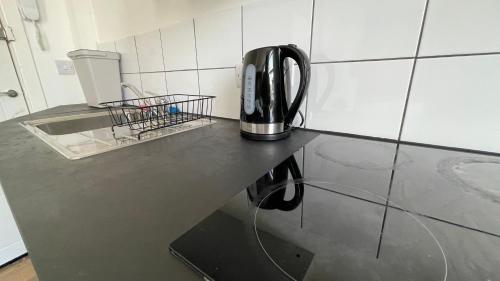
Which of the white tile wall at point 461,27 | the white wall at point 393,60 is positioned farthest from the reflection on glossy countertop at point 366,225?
the white tile wall at point 461,27

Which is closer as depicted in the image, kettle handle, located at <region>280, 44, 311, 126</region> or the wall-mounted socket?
kettle handle, located at <region>280, 44, 311, 126</region>

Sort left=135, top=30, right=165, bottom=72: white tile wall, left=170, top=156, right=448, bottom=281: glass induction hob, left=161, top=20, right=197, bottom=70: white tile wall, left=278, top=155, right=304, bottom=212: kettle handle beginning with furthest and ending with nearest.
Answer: left=135, top=30, right=165, bottom=72: white tile wall, left=161, top=20, right=197, bottom=70: white tile wall, left=278, top=155, right=304, bottom=212: kettle handle, left=170, top=156, right=448, bottom=281: glass induction hob

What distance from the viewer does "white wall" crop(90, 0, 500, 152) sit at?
453 mm

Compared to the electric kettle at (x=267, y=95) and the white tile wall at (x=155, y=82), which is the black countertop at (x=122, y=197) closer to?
the electric kettle at (x=267, y=95)

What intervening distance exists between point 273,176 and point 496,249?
0.29m

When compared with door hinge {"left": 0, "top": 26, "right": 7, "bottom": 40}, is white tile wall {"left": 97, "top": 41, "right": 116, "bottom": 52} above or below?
below

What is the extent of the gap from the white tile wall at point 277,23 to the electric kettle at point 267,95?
0.12 m

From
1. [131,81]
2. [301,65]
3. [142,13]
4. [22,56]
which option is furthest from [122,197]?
[22,56]

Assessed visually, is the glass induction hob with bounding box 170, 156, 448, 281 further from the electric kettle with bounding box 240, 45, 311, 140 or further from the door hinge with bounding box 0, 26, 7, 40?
the door hinge with bounding box 0, 26, 7, 40

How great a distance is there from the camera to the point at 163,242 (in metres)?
0.23

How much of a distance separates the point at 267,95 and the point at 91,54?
1127 mm

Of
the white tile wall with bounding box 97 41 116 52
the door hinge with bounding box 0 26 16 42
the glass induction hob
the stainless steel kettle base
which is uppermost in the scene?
the door hinge with bounding box 0 26 16 42

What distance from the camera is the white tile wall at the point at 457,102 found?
1.49ft

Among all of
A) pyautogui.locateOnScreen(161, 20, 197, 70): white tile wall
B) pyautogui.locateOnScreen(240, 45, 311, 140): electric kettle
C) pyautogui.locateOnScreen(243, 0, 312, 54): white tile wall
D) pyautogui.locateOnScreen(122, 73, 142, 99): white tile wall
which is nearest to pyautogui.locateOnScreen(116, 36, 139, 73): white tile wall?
pyautogui.locateOnScreen(122, 73, 142, 99): white tile wall
